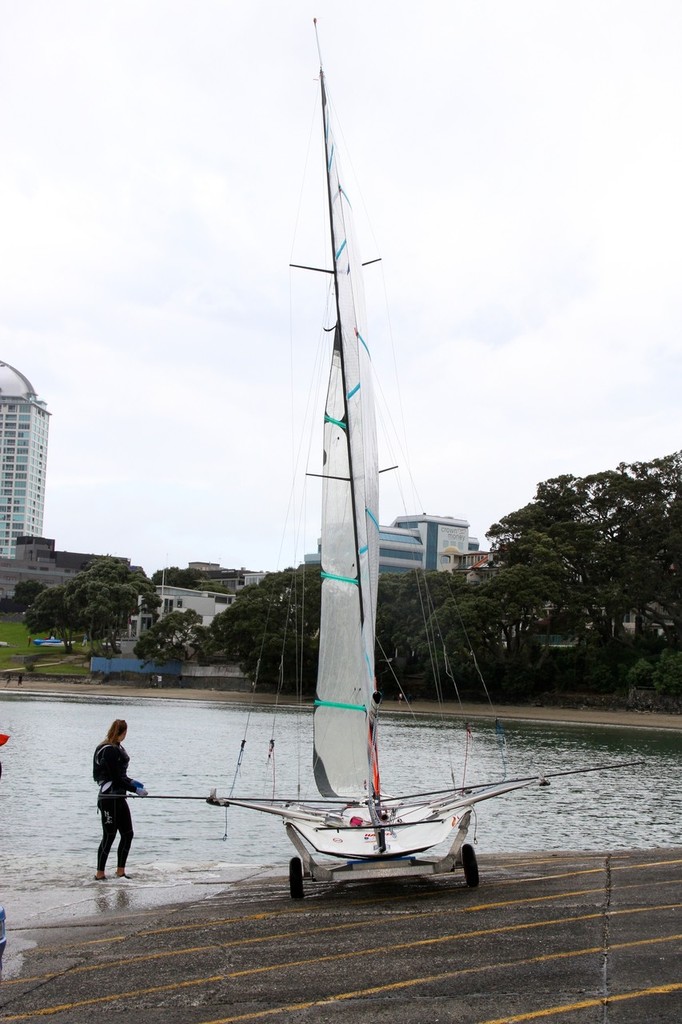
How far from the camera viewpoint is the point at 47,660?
123m

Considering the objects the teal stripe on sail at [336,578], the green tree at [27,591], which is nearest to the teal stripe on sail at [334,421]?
the teal stripe on sail at [336,578]

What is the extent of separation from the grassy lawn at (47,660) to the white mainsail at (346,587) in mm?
102546

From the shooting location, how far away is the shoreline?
72188 mm

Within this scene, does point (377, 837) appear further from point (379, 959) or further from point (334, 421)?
point (334, 421)

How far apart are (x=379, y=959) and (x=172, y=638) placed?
104 meters

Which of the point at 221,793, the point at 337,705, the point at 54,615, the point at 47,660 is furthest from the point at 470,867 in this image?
the point at 54,615

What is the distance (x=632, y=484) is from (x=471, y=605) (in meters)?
15.8

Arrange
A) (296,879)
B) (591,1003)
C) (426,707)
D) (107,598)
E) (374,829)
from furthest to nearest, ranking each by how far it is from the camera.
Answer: (107,598) < (426,707) < (374,829) < (296,879) < (591,1003)

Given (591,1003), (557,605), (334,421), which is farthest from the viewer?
(557,605)

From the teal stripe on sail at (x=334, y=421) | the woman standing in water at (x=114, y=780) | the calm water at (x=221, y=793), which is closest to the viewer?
the woman standing in water at (x=114, y=780)

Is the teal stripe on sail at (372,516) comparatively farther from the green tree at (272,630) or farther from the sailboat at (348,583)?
the green tree at (272,630)

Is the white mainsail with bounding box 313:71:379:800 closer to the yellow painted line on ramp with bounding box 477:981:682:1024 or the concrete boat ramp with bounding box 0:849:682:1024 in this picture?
the concrete boat ramp with bounding box 0:849:682:1024

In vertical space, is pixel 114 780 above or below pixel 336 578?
below

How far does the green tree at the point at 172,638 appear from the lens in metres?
108
